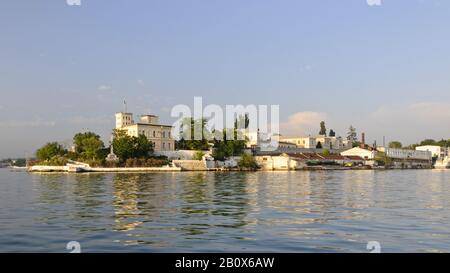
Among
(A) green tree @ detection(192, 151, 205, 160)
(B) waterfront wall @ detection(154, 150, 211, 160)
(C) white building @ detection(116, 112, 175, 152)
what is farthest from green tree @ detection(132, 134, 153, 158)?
(A) green tree @ detection(192, 151, 205, 160)

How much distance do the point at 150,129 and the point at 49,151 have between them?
2224cm

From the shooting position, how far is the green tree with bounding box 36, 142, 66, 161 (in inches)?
3851

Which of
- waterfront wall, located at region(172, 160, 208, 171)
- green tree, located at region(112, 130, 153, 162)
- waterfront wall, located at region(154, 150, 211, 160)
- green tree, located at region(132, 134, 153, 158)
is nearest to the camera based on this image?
green tree, located at region(112, 130, 153, 162)

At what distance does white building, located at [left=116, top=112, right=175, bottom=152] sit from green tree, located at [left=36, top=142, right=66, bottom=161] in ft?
44.0

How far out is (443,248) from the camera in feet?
35.8

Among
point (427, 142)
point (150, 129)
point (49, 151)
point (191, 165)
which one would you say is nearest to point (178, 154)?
point (191, 165)

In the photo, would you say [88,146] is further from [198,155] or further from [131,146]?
[198,155]

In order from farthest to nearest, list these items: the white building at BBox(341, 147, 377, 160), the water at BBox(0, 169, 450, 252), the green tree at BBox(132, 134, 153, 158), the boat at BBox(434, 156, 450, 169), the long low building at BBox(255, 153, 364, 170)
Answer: the boat at BBox(434, 156, 450, 169), the white building at BBox(341, 147, 377, 160), the long low building at BBox(255, 153, 364, 170), the green tree at BBox(132, 134, 153, 158), the water at BBox(0, 169, 450, 252)

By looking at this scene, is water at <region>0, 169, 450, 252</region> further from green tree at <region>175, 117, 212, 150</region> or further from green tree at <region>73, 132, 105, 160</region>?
green tree at <region>175, 117, 212, 150</region>

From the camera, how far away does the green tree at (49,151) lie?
321 ft

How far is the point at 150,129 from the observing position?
9631 cm

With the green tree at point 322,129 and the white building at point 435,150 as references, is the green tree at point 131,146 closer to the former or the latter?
the green tree at point 322,129
